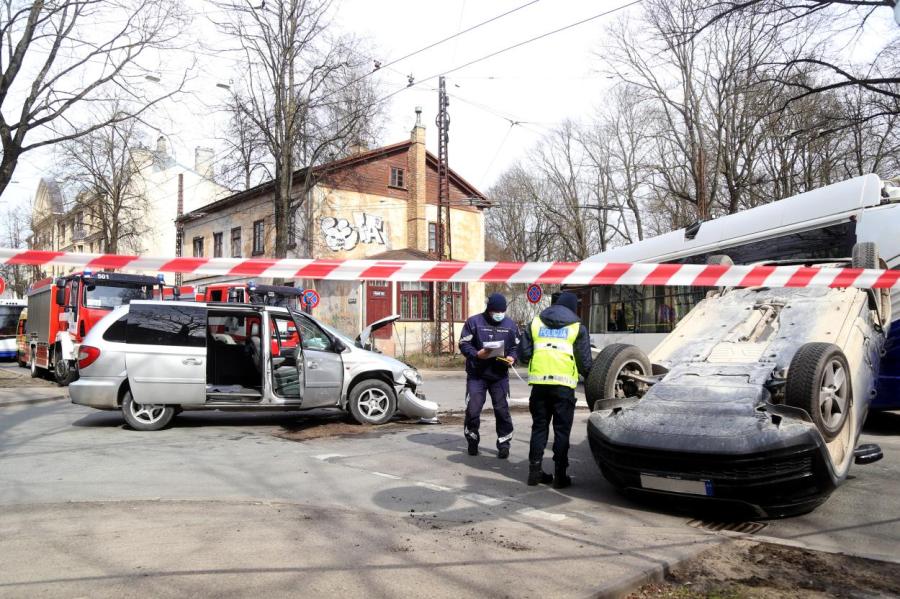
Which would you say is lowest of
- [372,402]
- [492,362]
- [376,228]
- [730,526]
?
[730,526]

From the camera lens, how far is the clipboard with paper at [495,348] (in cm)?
730

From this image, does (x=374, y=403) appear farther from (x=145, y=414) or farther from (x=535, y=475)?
(x=535, y=475)

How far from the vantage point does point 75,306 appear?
1698 centimetres

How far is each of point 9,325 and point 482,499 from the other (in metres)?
31.8

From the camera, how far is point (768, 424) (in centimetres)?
483

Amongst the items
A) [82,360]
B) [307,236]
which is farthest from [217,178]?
[82,360]

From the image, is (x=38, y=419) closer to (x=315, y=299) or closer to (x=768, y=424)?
(x=768, y=424)

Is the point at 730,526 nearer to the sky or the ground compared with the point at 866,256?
nearer to the ground

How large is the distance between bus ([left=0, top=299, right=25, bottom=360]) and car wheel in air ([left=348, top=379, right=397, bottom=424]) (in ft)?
88.1

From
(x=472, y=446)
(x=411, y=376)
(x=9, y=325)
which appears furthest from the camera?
(x=9, y=325)

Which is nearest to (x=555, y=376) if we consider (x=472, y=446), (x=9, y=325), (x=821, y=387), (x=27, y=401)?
(x=472, y=446)

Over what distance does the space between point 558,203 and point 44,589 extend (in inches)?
1837

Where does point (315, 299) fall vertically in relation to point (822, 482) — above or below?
above

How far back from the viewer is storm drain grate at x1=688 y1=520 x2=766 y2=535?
195 inches
